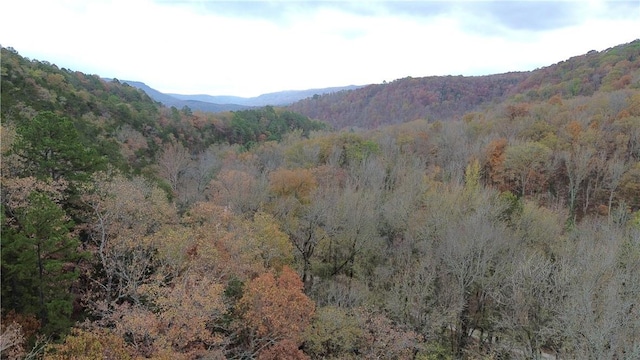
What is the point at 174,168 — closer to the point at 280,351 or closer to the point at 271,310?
the point at 271,310

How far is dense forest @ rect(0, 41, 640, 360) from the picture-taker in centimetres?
1523

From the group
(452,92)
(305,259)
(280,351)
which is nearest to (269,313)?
(280,351)

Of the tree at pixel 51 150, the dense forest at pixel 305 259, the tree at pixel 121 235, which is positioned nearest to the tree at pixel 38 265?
the dense forest at pixel 305 259

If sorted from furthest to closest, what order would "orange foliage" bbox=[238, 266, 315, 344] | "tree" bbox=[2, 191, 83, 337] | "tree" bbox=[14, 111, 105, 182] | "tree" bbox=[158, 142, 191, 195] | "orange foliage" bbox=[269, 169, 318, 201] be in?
"tree" bbox=[158, 142, 191, 195]
"orange foliage" bbox=[269, 169, 318, 201]
"tree" bbox=[14, 111, 105, 182]
"orange foliage" bbox=[238, 266, 315, 344]
"tree" bbox=[2, 191, 83, 337]

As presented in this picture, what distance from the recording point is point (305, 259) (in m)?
28.7

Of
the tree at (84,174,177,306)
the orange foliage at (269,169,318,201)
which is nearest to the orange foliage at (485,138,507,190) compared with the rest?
the orange foliage at (269,169,318,201)

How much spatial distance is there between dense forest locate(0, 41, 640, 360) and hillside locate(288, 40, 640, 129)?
4971 cm

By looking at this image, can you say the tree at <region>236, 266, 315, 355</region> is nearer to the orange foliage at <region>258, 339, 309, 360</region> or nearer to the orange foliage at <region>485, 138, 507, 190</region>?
the orange foliage at <region>258, 339, 309, 360</region>

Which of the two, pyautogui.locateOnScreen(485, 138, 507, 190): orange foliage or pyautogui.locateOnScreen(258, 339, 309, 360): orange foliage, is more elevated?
pyautogui.locateOnScreen(485, 138, 507, 190): orange foliage

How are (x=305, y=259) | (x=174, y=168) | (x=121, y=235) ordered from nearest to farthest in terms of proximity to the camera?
(x=121, y=235) < (x=305, y=259) < (x=174, y=168)

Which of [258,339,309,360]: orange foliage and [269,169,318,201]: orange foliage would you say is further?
[269,169,318,201]: orange foliage

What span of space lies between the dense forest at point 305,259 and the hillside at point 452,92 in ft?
163

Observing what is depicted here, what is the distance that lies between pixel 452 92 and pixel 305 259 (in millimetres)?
121054

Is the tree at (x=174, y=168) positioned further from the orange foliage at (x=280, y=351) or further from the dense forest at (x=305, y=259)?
the orange foliage at (x=280, y=351)
